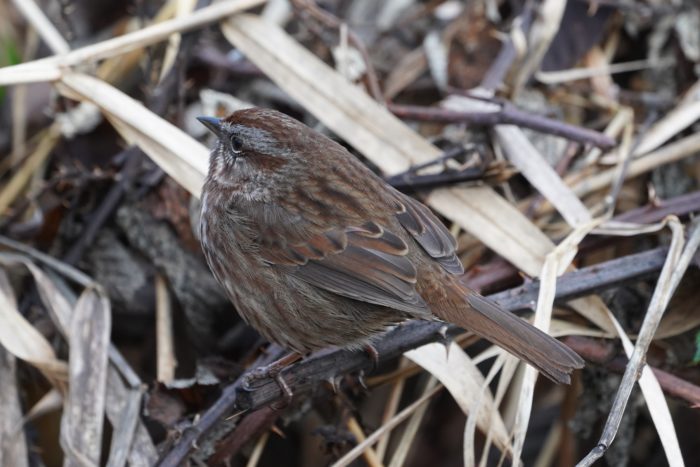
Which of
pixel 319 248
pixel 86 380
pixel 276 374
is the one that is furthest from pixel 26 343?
pixel 319 248

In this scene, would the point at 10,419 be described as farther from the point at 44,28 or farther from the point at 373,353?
the point at 44,28

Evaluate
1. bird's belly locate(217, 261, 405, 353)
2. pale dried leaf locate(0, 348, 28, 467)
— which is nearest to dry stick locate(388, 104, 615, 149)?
bird's belly locate(217, 261, 405, 353)

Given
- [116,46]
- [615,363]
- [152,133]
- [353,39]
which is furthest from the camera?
[353,39]

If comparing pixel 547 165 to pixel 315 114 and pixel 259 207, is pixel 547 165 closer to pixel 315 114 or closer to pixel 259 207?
pixel 315 114

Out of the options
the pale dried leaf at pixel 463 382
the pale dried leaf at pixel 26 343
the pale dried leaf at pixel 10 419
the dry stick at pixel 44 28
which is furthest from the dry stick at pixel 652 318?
the dry stick at pixel 44 28

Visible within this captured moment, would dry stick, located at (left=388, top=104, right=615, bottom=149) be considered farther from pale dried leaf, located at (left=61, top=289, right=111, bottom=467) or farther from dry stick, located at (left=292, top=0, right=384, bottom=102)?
pale dried leaf, located at (left=61, top=289, right=111, bottom=467)

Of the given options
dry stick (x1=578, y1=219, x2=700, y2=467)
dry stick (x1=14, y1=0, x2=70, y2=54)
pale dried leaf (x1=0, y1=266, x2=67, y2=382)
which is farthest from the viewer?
dry stick (x1=14, y1=0, x2=70, y2=54)

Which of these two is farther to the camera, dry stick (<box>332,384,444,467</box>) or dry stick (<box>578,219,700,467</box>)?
dry stick (<box>332,384,444,467</box>)
